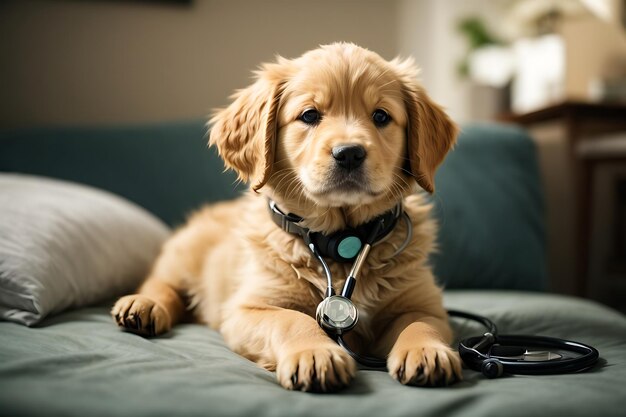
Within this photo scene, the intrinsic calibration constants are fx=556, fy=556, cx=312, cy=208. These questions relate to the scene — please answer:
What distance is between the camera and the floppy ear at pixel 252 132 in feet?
5.63

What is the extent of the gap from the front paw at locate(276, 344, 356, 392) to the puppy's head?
0.48 meters

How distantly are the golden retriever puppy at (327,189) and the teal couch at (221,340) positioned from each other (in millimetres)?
141

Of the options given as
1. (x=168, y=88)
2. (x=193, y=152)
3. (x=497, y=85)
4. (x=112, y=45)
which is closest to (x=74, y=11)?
(x=112, y=45)

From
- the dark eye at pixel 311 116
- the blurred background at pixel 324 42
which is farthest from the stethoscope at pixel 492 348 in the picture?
the blurred background at pixel 324 42

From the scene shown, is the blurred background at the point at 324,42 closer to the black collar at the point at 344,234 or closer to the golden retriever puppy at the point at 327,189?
the golden retriever puppy at the point at 327,189

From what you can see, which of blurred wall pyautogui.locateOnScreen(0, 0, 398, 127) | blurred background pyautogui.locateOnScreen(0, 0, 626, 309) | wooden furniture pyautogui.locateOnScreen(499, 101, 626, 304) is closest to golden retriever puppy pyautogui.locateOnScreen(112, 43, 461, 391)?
wooden furniture pyautogui.locateOnScreen(499, 101, 626, 304)

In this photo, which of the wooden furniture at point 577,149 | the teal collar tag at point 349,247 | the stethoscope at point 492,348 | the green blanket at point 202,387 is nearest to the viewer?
the green blanket at point 202,387

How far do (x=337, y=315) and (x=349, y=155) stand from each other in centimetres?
42

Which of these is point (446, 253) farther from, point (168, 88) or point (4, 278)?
point (168, 88)

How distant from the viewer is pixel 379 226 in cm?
164

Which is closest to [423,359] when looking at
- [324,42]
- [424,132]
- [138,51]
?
[424,132]

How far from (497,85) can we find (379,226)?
2.91 metres

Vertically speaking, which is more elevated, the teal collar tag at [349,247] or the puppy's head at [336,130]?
the puppy's head at [336,130]

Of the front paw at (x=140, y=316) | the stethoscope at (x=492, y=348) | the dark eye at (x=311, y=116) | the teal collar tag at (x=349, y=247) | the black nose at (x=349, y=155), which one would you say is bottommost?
the front paw at (x=140, y=316)
